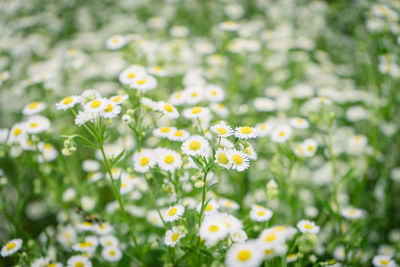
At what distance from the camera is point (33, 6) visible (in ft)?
12.2

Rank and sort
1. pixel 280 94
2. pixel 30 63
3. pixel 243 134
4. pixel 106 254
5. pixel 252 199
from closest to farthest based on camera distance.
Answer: pixel 243 134 → pixel 106 254 → pixel 252 199 → pixel 280 94 → pixel 30 63

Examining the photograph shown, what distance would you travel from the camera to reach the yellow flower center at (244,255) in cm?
98

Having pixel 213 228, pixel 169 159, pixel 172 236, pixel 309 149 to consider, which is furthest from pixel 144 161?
pixel 309 149

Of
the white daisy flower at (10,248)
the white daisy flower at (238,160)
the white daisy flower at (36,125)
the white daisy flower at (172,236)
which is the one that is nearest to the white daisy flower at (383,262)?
the white daisy flower at (238,160)

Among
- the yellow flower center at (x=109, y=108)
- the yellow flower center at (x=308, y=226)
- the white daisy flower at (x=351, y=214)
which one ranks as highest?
the yellow flower center at (x=109, y=108)

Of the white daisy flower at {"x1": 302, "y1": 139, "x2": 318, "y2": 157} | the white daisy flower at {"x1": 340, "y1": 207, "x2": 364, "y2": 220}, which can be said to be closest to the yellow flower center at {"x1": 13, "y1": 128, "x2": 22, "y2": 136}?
the white daisy flower at {"x1": 302, "y1": 139, "x2": 318, "y2": 157}

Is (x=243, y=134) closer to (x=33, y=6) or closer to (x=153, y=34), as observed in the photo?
(x=153, y=34)

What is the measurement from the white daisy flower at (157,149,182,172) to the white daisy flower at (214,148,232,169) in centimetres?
23

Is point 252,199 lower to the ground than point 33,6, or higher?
lower

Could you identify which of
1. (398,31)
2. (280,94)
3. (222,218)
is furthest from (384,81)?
(222,218)

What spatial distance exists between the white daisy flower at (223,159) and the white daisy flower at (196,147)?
6cm

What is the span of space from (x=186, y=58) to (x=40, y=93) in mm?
1553

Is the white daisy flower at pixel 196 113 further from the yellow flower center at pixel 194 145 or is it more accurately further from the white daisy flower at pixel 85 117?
the white daisy flower at pixel 85 117

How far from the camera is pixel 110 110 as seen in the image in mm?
1385
